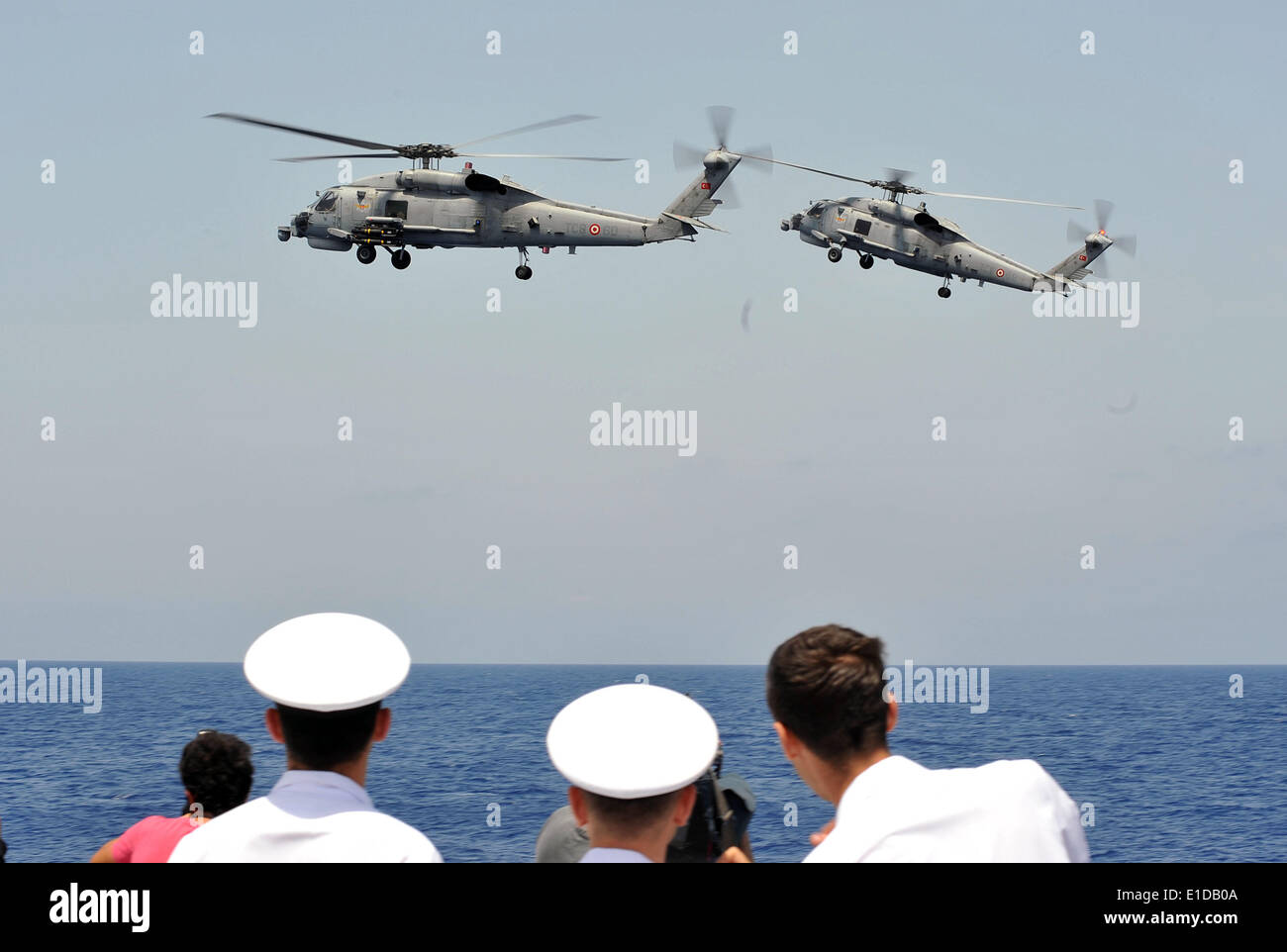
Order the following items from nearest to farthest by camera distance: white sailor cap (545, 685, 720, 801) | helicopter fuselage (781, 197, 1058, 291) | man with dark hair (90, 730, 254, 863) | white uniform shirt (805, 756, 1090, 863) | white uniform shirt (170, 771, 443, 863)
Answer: white sailor cap (545, 685, 720, 801), white uniform shirt (805, 756, 1090, 863), white uniform shirt (170, 771, 443, 863), man with dark hair (90, 730, 254, 863), helicopter fuselage (781, 197, 1058, 291)

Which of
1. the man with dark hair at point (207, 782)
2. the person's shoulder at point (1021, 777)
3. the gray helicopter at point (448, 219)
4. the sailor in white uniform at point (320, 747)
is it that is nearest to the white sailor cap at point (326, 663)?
the sailor in white uniform at point (320, 747)

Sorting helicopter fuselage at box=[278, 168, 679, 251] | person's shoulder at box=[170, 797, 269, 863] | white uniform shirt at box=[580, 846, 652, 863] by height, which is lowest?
person's shoulder at box=[170, 797, 269, 863]

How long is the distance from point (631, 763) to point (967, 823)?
3.48ft

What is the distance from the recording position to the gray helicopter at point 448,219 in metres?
36.0

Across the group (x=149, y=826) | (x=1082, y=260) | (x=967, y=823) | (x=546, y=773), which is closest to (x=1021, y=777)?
(x=967, y=823)

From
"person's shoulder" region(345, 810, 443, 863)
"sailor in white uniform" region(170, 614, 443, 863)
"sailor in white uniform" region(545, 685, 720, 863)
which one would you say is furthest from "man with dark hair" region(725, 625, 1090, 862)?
"sailor in white uniform" region(170, 614, 443, 863)

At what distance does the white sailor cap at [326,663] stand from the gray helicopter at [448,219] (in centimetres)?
3160

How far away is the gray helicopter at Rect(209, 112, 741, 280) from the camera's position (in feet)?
118

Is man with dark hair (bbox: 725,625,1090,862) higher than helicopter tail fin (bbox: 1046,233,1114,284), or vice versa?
helicopter tail fin (bbox: 1046,233,1114,284)

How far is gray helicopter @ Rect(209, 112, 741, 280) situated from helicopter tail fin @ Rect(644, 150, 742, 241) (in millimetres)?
36

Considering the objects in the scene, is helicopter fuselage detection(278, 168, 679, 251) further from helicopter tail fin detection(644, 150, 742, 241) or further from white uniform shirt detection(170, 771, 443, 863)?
white uniform shirt detection(170, 771, 443, 863)

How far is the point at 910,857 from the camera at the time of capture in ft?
13.8
